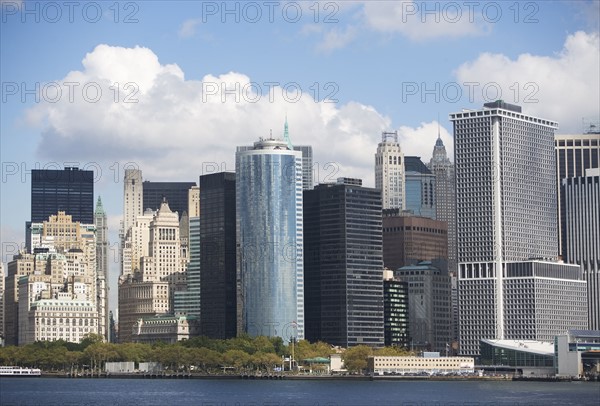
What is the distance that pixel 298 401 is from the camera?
627ft

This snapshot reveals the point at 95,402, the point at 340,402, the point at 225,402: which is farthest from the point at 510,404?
the point at 95,402

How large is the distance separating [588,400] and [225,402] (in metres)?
42.6

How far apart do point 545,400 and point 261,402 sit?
33499mm

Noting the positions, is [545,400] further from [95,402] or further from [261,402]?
[95,402]

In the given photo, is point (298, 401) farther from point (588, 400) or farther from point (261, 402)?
point (588, 400)

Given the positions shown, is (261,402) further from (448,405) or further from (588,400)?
(588,400)

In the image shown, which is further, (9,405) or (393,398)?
(393,398)

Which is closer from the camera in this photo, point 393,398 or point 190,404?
point 190,404

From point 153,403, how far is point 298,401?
16946 mm

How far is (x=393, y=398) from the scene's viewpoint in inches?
7815

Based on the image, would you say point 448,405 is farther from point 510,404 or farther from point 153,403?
point 153,403

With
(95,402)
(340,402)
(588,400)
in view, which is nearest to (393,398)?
(340,402)

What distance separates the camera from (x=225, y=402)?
189 metres

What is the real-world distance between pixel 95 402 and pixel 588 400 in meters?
57.8
